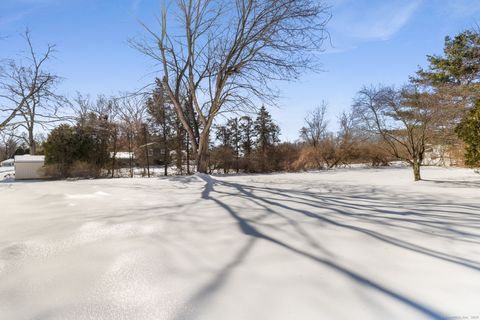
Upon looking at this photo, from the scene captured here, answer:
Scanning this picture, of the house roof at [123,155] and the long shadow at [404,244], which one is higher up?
the house roof at [123,155]

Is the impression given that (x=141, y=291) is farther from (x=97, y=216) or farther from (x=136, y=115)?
(x=136, y=115)

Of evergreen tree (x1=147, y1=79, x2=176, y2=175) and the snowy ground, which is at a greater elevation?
evergreen tree (x1=147, y1=79, x2=176, y2=175)

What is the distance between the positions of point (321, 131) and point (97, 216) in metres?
28.6

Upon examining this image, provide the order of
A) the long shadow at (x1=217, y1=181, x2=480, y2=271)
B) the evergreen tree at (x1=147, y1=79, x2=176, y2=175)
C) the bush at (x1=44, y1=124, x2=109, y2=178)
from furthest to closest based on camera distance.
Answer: the evergreen tree at (x1=147, y1=79, x2=176, y2=175) → the bush at (x1=44, y1=124, x2=109, y2=178) → the long shadow at (x1=217, y1=181, x2=480, y2=271)

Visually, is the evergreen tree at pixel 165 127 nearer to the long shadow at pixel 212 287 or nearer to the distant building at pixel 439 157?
the distant building at pixel 439 157

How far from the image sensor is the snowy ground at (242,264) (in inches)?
62.4

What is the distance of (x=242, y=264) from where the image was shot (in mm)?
2172

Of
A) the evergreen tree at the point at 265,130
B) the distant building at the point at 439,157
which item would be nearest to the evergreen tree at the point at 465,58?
the distant building at the point at 439,157

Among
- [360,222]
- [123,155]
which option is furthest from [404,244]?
[123,155]

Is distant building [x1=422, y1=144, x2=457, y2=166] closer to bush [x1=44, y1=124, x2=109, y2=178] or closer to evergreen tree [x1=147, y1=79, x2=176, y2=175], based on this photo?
evergreen tree [x1=147, y1=79, x2=176, y2=175]

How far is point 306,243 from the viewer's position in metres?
2.61

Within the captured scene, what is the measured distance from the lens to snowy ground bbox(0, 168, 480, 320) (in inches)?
62.4

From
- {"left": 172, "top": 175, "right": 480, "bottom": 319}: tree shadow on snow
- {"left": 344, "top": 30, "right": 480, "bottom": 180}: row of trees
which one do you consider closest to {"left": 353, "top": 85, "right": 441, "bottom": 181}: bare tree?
{"left": 344, "top": 30, "right": 480, "bottom": 180}: row of trees

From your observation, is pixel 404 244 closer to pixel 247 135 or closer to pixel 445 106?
pixel 445 106
